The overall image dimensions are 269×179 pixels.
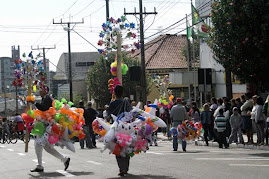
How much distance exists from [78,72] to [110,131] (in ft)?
279

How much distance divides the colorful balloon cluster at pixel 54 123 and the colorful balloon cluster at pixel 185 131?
22.5 feet

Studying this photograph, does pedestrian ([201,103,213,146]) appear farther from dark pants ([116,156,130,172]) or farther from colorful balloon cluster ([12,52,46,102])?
dark pants ([116,156,130,172])

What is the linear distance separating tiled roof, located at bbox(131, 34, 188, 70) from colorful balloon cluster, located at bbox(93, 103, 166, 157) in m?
50.5

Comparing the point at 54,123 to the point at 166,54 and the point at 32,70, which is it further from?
the point at 166,54

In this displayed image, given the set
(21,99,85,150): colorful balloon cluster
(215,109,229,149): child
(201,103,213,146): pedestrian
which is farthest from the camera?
(201,103,213,146): pedestrian

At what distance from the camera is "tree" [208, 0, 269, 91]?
20031 mm

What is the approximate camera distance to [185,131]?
20.9 m

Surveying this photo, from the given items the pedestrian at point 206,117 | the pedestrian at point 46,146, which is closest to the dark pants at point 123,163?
the pedestrian at point 46,146

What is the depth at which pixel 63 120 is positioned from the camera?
1406 centimetres

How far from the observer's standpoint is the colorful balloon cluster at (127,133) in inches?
471

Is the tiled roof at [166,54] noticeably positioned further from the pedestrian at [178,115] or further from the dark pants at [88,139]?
the pedestrian at [178,115]

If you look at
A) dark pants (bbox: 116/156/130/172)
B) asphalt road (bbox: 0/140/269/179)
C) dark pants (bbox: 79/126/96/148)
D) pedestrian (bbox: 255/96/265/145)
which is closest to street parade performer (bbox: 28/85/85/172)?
asphalt road (bbox: 0/140/269/179)

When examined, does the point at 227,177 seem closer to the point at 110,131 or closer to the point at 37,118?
the point at 110,131

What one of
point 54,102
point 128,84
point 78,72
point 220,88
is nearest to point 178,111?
point 54,102
